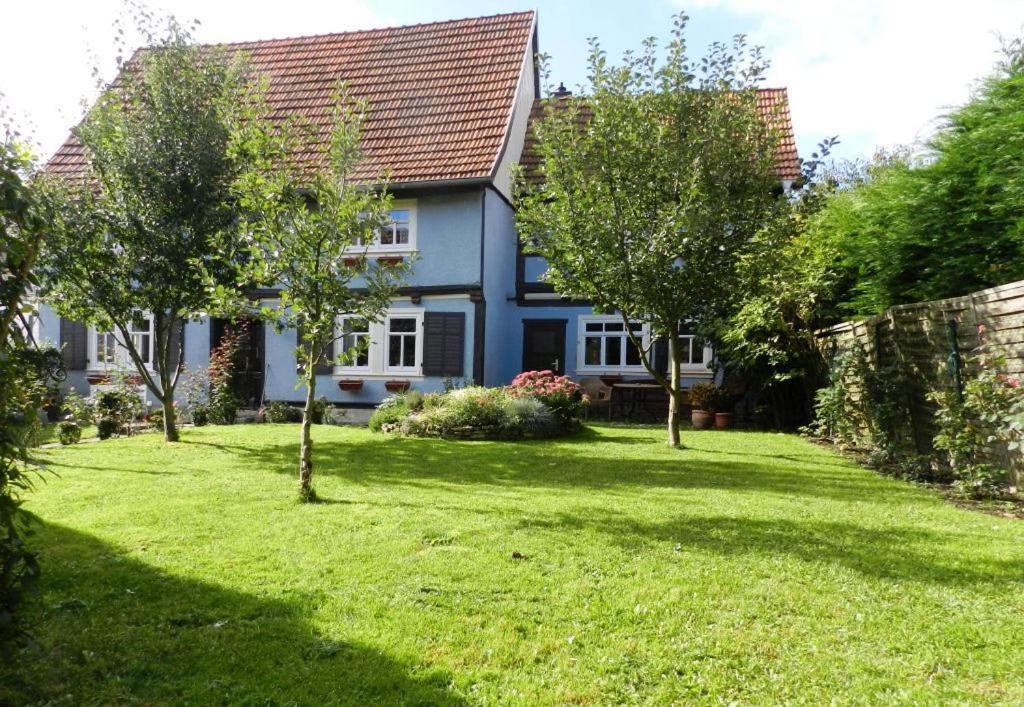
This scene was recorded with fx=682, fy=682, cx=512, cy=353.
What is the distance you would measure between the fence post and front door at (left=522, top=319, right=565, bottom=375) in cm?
1030

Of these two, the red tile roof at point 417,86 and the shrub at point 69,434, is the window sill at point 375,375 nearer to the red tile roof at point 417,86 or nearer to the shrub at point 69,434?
the red tile roof at point 417,86

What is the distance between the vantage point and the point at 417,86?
1794 centimetres

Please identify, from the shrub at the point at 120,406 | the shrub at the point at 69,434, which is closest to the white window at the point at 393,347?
the shrub at the point at 120,406

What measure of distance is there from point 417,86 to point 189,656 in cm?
1703

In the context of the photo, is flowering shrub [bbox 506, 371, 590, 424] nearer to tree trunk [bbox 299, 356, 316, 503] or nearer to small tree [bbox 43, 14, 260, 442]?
small tree [bbox 43, 14, 260, 442]

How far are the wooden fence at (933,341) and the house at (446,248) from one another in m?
7.21

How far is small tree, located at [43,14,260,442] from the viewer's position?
32.7ft

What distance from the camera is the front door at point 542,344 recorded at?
16.9 meters

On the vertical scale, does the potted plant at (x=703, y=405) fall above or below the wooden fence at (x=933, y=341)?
below


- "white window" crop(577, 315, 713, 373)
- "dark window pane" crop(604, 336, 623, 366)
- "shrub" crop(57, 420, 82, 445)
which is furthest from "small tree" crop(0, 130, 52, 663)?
"dark window pane" crop(604, 336, 623, 366)

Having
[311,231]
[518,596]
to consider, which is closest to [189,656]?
[518,596]

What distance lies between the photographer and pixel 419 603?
3.84 m

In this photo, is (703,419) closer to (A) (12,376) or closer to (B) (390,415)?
(B) (390,415)

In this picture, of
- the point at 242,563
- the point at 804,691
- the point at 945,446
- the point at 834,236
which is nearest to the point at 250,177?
the point at 242,563
